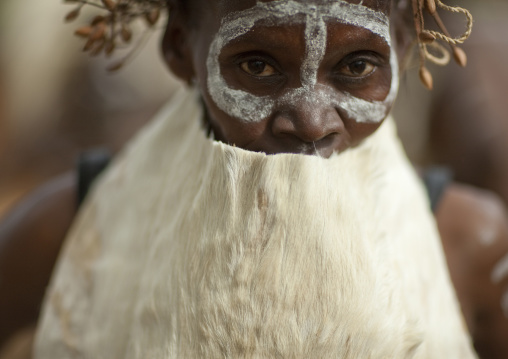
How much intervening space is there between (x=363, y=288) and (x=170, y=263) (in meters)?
0.33

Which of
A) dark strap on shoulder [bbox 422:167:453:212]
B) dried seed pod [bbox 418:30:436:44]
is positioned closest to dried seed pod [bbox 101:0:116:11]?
dried seed pod [bbox 418:30:436:44]

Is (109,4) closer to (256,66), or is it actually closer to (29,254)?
(256,66)

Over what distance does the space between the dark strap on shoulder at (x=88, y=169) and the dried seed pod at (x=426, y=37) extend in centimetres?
89

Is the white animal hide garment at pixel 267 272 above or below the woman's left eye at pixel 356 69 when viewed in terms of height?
below

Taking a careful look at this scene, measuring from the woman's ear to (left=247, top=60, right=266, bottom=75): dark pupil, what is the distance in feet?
0.65

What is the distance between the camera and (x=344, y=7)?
96cm

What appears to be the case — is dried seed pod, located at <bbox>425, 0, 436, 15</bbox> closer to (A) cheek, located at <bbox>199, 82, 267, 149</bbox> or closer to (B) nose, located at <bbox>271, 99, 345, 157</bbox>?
(B) nose, located at <bbox>271, 99, 345, 157</bbox>

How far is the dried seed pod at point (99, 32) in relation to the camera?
1185mm

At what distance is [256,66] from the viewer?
986 mm

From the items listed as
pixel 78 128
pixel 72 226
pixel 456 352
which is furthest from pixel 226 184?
pixel 78 128

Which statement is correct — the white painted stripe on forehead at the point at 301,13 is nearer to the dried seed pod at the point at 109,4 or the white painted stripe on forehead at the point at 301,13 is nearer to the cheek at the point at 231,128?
the cheek at the point at 231,128

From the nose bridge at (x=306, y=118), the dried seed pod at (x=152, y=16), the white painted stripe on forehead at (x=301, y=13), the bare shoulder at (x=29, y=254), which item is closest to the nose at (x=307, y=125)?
the nose bridge at (x=306, y=118)

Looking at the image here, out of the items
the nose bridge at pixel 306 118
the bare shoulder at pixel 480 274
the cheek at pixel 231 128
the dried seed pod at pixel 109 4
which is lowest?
the bare shoulder at pixel 480 274

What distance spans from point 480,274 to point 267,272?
2.64 feet
